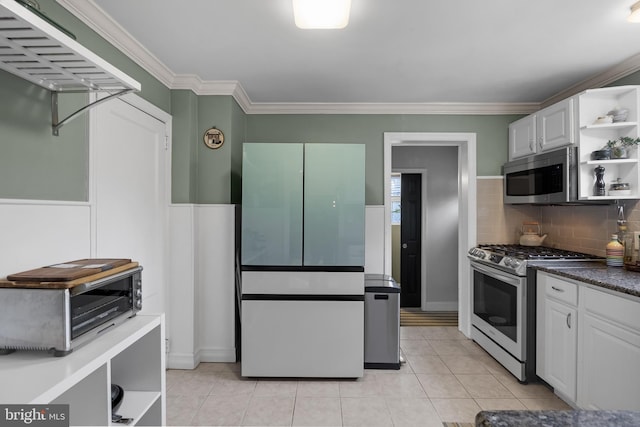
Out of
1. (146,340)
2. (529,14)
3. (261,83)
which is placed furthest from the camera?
(261,83)

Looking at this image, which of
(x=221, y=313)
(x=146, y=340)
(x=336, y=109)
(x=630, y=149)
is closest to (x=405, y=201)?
(x=336, y=109)

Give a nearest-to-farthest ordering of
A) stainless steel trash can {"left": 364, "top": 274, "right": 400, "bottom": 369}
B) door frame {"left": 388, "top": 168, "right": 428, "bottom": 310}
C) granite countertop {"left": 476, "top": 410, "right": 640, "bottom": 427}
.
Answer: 1. granite countertop {"left": 476, "top": 410, "right": 640, "bottom": 427}
2. stainless steel trash can {"left": 364, "top": 274, "right": 400, "bottom": 369}
3. door frame {"left": 388, "top": 168, "right": 428, "bottom": 310}

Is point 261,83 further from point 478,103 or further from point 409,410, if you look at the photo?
point 409,410

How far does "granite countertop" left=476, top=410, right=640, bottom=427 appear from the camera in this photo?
1.86ft

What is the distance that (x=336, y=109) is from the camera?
145 inches

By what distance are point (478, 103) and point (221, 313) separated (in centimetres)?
325

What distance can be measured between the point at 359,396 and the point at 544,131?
105 inches

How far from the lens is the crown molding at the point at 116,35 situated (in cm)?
187

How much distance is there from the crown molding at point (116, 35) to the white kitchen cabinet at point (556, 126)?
313cm

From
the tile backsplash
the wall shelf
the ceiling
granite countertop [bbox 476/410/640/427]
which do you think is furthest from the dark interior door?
granite countertop [bbox 476/410/640/427]

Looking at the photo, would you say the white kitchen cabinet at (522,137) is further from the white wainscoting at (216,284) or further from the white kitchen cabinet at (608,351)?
the white wainscoting at (216,284)

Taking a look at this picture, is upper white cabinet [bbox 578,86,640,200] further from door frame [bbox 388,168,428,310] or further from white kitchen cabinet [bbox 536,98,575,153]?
door frame [bbox 388,168,428,310]

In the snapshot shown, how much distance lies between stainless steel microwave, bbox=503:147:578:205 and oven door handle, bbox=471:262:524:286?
0.71 metres

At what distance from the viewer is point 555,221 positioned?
11.3ft
